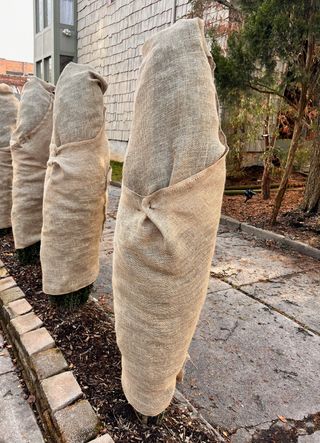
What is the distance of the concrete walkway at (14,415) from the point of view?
184 centimetres

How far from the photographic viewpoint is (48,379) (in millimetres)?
1914

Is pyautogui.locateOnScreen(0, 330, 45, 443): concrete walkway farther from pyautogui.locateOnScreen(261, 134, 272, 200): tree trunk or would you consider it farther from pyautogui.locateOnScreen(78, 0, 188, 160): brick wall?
pyautogui.locateOnScreen(78, 0, 188, 160): brick wall

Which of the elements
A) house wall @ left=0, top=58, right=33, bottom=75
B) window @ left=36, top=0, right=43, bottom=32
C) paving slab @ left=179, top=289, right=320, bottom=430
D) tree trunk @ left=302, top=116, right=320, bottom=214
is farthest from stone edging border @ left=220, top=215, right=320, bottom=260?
house wall @ left=0, top=58, right=33, bottom=75

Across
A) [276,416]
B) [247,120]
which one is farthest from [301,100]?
[276,416]

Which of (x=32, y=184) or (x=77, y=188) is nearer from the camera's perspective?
(x=77, y=188)

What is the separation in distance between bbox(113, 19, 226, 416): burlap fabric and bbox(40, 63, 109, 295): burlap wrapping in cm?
83

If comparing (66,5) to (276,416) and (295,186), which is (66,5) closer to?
(295,186)

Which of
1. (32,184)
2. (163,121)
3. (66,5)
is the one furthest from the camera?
(66,5)

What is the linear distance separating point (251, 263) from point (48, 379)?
9.18 ft

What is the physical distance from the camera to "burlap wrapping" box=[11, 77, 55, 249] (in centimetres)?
305

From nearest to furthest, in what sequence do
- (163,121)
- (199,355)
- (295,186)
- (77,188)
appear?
(163,121) → (77,188) → (199,355) → (295,186)

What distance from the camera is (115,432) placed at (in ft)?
5.29

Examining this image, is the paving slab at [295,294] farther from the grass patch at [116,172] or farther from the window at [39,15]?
the window at [39,15]

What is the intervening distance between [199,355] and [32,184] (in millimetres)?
1906
